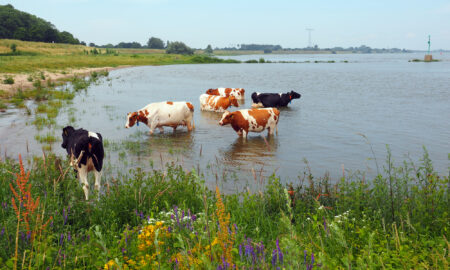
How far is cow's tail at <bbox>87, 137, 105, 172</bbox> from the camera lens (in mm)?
7793

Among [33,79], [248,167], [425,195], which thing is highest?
[33,79]

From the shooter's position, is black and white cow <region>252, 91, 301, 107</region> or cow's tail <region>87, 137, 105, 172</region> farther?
black and white cow <region>252, 91, 301, 107</region>

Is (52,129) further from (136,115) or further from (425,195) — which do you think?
(425,195)

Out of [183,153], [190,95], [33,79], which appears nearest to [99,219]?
[183,153]

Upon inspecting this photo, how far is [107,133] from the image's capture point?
15.5m

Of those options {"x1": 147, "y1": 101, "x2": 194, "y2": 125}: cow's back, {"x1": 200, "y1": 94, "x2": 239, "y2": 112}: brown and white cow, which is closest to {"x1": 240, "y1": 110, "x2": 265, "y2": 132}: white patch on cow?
{"x1": 147, "y1": 101, "x2": 194, "y2": 125}: cow's back

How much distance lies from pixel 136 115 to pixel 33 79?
2159 cm

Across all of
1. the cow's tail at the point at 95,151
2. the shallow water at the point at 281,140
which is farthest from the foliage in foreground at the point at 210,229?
the shallow water at the point at 281,140

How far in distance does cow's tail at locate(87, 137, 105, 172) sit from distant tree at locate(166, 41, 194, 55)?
506 feet

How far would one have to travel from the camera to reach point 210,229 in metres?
3.28

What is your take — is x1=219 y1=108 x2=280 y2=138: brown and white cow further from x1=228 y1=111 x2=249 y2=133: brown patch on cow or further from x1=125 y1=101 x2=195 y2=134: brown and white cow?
x1=125 y1=101 x2=195 y2=134: brown and white cow

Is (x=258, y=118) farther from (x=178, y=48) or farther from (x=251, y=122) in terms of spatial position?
(x=178, y=48)

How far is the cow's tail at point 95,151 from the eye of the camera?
25.6ft

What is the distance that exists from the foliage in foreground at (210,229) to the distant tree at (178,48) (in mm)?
154540
